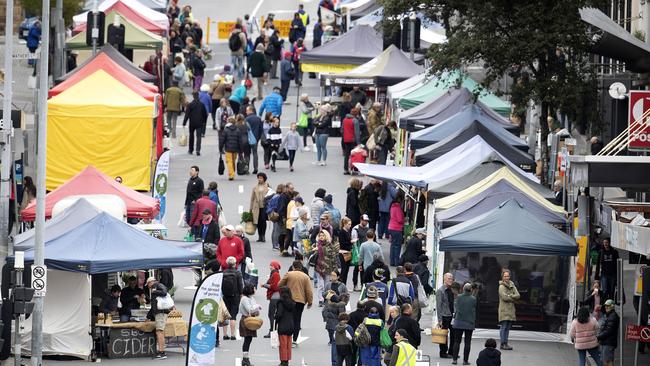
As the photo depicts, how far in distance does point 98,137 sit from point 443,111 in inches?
317

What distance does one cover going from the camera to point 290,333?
1044 inches

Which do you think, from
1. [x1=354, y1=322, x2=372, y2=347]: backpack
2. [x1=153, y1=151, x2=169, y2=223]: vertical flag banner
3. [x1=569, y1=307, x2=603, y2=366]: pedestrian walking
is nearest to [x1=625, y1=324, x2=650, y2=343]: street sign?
[x1=569, y1=307, x2=603, y2=366]: pedestrian walking

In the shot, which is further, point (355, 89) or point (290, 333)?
point (355, 89)

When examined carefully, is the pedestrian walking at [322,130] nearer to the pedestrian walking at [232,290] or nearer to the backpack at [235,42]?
the backpack at [235,42]

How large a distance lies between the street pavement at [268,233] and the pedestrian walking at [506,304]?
36cm

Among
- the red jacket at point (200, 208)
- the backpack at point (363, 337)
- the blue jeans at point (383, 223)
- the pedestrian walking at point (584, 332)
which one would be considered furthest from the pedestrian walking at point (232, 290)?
the blue jeans at point (383, 223)

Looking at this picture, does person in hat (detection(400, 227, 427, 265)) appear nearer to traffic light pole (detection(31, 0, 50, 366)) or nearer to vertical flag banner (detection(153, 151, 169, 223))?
vertical flag banner (detection(153, 151, 169, 223))

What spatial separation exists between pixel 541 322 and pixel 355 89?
20.0 meters

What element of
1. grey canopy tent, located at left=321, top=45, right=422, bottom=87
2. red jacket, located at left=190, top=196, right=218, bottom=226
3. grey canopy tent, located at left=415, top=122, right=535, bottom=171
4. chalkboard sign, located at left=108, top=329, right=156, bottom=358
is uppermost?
grey canopy tent, located at left=321, top=45, right=422, bottom=87

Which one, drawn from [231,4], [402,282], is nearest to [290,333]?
[402,282]

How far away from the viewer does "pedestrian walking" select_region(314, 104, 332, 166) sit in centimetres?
4412

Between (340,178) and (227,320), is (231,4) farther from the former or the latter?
(227,320)

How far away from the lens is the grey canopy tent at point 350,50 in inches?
2024

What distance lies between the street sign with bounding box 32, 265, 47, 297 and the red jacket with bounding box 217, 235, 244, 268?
217 inches
